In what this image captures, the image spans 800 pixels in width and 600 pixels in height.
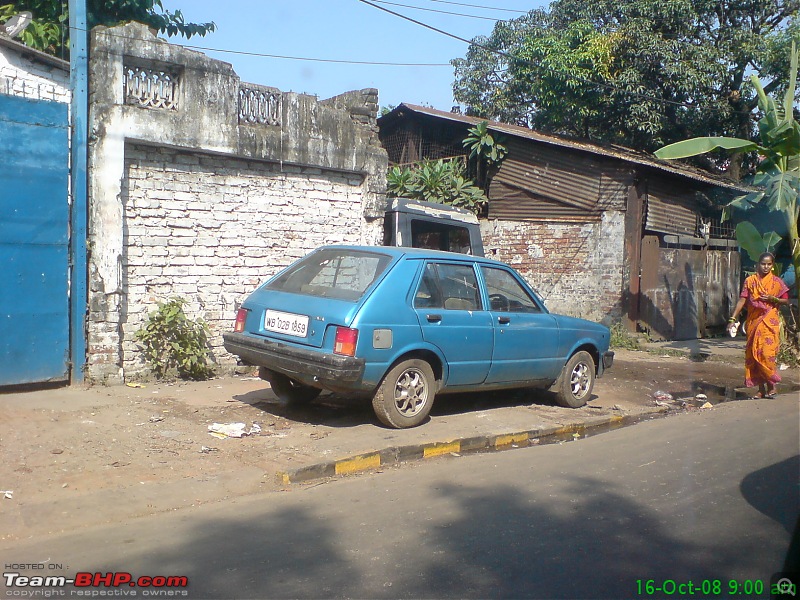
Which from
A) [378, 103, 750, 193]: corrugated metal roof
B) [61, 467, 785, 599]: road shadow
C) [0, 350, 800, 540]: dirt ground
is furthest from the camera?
[378, 103, 750, 193]: corrugated metal roof

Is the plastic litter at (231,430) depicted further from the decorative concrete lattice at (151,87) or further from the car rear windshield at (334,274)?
the decorative concrete lattice at (151,87)

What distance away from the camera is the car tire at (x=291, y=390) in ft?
25.1

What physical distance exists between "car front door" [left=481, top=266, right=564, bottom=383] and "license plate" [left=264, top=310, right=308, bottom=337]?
2037 mm

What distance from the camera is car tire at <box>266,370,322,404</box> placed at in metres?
7.66

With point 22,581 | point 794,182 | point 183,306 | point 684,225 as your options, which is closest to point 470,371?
point 183,306

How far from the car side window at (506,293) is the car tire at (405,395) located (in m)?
1.21

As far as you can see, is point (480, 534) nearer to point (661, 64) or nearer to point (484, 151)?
point (484, 151)

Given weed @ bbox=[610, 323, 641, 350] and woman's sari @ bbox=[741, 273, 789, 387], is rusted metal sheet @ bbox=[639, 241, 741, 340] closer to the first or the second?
weed @ bbox=[610, 323, 641, 350]

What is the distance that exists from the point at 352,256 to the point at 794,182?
25.2 ft

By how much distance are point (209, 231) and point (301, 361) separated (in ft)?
11.5

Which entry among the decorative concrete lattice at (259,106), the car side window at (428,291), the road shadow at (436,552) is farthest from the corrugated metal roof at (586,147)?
the road shadow at (436,552)

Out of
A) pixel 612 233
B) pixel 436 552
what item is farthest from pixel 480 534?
pixel 612 233

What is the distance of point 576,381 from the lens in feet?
28.7

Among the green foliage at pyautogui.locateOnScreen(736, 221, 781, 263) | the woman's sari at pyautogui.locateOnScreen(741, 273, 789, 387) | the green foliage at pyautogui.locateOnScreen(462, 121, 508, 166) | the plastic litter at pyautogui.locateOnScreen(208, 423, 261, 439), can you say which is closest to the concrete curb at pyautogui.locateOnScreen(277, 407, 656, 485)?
the plastic litter at pyautogui.locateOnScreen(208, 423, 261, 439)
